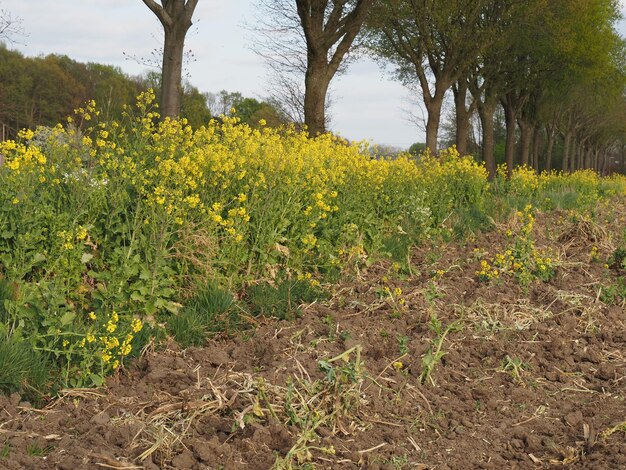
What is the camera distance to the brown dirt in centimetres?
319

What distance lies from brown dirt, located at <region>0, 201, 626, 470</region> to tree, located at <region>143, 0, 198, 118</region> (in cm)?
570

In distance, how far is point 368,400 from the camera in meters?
3.77

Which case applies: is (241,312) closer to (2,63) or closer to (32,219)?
(32,219)

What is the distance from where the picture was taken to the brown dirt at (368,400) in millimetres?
3188

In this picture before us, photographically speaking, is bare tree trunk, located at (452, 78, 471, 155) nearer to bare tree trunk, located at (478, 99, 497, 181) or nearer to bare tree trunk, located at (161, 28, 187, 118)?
bare tree trunk, located at (478, 99, 497, 181)

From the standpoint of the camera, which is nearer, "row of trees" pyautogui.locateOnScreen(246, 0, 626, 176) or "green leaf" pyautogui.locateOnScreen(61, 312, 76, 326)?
"green leaf" pyautogui.locateOnScreen(61, 312, 76, 326)

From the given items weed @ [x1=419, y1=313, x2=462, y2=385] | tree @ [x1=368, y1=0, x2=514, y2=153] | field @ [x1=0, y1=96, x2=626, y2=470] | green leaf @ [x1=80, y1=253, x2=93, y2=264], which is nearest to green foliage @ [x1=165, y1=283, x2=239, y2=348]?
field @ [x1=0, y1=96, x2=626, y2=470]

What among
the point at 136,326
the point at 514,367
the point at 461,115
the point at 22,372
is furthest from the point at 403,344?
the point at 461,115

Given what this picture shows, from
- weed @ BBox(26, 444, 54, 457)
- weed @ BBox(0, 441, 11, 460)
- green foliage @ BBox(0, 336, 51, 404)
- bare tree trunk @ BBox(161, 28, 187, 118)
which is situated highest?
bare tree trunk @ BBox(161, 28, 187, 118)

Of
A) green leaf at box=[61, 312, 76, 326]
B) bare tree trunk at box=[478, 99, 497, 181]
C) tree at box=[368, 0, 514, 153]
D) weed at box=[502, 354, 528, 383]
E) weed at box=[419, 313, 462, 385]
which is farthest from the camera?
bare tree trunk at box=[478, 99, 497, 181]

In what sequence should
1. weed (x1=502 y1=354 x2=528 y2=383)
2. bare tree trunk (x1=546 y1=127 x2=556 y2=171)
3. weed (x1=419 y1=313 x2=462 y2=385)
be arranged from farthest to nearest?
bare tree trunk (x1=546 y1=127 x2=556 y2=171) < weed (x1=502 y1=354 x2=528 y2=383) < weed (x1=419 y1=313 x2=462 y2=385)

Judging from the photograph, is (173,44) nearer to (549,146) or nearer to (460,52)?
(460,52)

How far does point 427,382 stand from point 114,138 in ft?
11.5

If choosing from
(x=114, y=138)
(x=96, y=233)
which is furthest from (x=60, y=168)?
(x=114, y=138)
